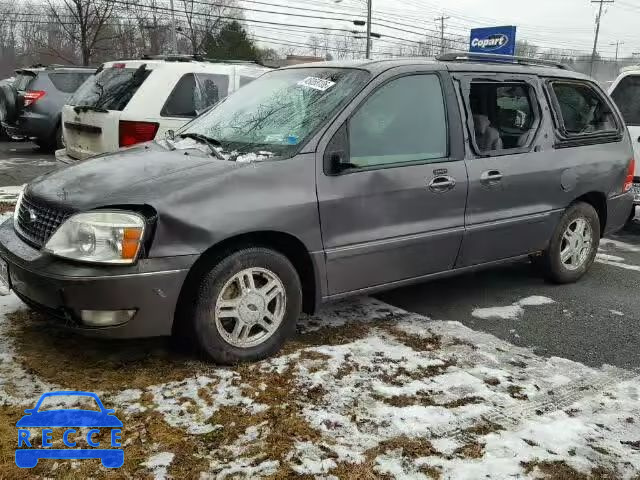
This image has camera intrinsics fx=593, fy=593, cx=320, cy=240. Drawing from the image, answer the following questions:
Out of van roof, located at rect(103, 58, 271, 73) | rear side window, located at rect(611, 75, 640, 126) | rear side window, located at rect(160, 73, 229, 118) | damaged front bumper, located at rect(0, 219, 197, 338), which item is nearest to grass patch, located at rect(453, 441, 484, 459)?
damaged front bumper, located at rect(0, 219, 197, 338)

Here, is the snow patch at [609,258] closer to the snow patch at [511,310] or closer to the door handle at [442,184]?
the snow patch at [511,310]

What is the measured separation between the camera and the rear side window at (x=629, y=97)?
7.38m

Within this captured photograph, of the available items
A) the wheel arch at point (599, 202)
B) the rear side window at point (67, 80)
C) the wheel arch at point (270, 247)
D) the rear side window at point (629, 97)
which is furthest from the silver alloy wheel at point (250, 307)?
the rear side window at point (67, 80)

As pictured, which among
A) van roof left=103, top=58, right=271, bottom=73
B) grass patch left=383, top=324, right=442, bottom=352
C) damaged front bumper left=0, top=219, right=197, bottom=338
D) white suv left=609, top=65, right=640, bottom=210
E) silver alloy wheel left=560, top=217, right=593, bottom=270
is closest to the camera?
damaged front bumper left=0, top=219, right=197, bottom=338

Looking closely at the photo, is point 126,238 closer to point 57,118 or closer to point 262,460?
point 262,460

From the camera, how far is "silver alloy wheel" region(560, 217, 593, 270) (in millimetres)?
4961

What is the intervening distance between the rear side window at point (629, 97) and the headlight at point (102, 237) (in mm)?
6654

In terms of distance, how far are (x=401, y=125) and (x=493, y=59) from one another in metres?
1.39

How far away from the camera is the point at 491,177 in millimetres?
4180

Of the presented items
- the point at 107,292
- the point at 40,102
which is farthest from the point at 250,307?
the point at 40,102

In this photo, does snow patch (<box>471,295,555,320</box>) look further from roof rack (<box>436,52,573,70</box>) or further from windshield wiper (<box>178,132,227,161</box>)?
windshield wiper (<box>178,132,227,161</box>)

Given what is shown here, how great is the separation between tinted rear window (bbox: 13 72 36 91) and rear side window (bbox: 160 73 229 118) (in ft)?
23.7

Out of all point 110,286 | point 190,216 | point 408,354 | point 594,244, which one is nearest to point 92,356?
point 110,286

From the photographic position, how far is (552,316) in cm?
436
